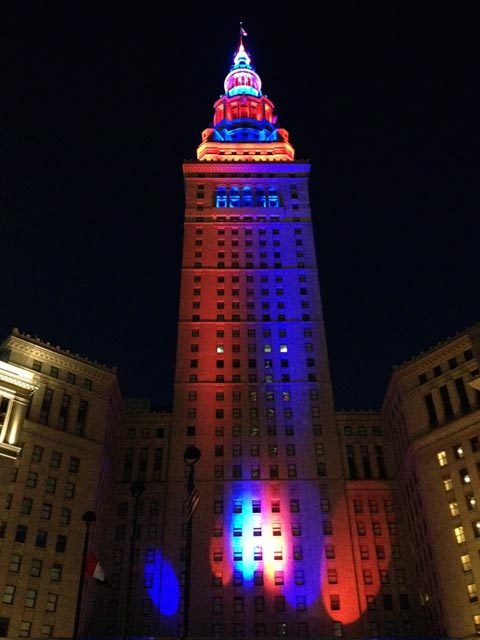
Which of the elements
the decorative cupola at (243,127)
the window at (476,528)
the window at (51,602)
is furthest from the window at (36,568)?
the decorative cupola at (243,127)

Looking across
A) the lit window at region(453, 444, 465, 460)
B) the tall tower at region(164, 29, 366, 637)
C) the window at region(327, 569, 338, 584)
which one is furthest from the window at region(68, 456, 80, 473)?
the lit window at region(453, 444, 465, 460)

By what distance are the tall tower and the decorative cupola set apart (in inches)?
203

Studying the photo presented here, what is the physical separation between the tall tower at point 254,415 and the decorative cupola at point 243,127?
5.16 meters

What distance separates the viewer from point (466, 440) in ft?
201

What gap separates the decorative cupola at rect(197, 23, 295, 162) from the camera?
11375 centimetres

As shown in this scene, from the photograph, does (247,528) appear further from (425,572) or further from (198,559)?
(425,572)

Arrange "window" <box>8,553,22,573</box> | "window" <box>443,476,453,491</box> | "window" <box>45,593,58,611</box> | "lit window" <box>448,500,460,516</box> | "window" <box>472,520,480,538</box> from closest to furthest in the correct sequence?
"window" <box>8,553,22,573</box> < "window" <box>45,593,58,611</box> < "window" <box>472,520,480,538</box> < "lit window" <box>448,500,460,516</box> < "window" <box>443,476,453,491</box>

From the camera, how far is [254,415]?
248ft

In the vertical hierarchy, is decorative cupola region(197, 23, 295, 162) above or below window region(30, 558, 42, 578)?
above

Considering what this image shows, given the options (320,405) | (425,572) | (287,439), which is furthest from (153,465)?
(425,572)

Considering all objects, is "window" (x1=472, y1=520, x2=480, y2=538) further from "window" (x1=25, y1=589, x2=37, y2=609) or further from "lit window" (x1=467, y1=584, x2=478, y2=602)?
"window" (x1=25, y1=589, x2=37, y2=609)

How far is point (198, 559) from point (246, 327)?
3062cm

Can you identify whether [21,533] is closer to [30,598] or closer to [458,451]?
[30,598]

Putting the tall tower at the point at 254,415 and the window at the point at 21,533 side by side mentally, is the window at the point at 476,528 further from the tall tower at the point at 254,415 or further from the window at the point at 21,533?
the window at the point at 21,533
